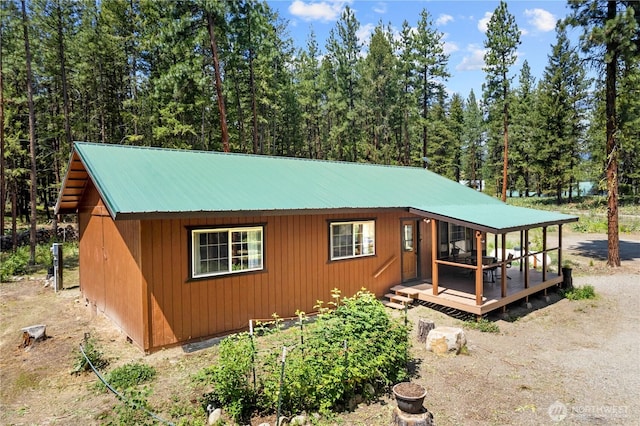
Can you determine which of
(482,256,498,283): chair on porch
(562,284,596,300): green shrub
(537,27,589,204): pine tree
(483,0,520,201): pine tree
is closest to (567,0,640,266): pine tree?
(562,284,596,300): green shrub

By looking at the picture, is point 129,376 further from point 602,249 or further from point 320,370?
point 602,249

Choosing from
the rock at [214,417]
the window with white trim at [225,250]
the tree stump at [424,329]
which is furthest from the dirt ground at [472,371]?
the window with white trim at [225,250]

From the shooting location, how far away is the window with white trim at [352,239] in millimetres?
9742

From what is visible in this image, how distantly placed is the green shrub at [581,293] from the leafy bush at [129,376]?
456 inches

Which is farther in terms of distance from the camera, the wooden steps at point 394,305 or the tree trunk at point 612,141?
the tree trunk at point 612,141

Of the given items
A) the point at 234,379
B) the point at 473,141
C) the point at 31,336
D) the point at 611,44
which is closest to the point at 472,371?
the point at 234,379

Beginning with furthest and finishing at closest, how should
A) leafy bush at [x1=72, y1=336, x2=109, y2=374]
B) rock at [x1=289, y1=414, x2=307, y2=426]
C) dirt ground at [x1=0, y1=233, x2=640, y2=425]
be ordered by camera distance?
leafy bush at [x1=72, y1=336, x2=109, y2=374]
dirt ground at [x1=0, y1=233, x2=640, y2=425]
rock at [x1=289, y1=414, x2=307, y2=426]

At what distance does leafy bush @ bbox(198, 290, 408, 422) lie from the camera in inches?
190

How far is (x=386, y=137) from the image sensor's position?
35.2 meters

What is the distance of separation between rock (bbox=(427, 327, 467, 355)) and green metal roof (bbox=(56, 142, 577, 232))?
2.78 metres

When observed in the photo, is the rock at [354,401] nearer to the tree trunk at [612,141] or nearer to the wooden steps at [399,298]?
the wooden steps at [399,298]

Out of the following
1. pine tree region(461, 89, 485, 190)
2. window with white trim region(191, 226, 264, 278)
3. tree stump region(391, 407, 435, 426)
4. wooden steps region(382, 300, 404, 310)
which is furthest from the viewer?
pine tree region(461, 89, 485, 190)

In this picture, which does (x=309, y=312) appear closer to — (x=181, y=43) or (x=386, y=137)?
(x=181, y=43)

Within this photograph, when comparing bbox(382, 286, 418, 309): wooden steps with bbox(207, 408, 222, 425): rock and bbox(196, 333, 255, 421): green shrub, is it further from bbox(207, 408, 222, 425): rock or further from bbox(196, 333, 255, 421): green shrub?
bbox(207, 408, 222, 425): rock
